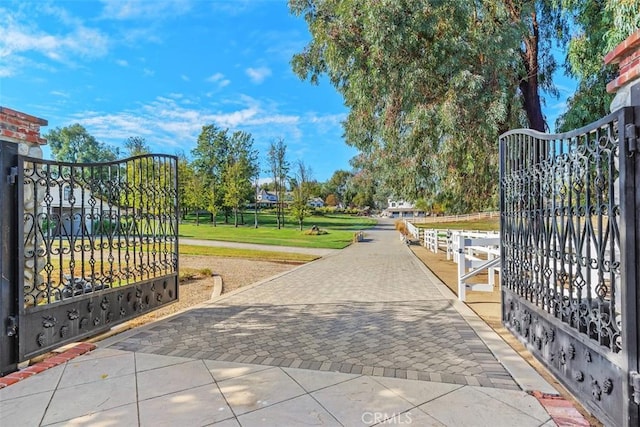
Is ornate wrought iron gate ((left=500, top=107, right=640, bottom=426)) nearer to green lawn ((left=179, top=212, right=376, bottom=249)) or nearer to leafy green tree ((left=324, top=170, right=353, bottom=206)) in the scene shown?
green lawn ((left=179, top=212, right=376, bottom=249))

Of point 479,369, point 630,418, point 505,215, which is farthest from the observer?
point 505,215

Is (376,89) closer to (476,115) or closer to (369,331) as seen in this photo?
(476,115)

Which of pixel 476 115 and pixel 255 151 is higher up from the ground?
pixel 255 151

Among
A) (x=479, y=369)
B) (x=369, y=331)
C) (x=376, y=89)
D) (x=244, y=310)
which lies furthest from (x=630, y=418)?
(x=376, y=89)

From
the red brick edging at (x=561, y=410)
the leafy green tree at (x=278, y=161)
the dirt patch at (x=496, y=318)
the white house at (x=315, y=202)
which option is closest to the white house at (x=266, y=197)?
the white house at (x=315, y=202)

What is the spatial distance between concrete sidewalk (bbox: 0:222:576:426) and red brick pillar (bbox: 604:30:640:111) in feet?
7.49

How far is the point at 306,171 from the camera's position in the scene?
43.1 metres

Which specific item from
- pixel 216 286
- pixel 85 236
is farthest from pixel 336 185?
pixel 85 236

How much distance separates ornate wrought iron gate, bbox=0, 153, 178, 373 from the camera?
3201mm

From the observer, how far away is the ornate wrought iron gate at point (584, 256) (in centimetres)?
213

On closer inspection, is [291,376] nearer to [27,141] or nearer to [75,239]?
[75,239]

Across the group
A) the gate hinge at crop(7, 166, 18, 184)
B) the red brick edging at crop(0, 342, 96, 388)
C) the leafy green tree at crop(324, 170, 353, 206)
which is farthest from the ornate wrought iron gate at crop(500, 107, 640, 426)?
the leafy green tree at crop(324, 170, 353, 206)

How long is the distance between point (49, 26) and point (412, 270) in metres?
10.9

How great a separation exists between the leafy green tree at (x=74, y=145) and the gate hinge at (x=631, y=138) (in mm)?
54532
